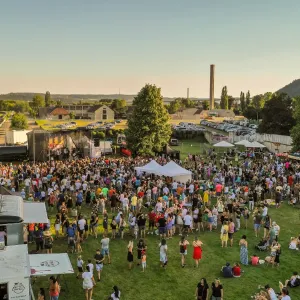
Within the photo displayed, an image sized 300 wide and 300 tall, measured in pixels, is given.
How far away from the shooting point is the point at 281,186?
21656mm

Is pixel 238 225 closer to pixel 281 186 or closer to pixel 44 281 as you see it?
pixel 281 186

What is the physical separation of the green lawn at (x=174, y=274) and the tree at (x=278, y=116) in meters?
34.5

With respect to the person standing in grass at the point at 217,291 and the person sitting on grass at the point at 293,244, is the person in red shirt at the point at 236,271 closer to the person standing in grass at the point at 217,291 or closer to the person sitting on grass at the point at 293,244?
the person standing in grass at the point at 217,291

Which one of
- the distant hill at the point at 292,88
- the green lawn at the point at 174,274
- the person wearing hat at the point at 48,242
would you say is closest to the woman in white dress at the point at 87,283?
the green lawn at the point at 174,274

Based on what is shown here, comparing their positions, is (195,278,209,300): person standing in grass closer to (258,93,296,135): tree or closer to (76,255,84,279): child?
(76,255,84,279): child

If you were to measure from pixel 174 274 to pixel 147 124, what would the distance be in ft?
86.1

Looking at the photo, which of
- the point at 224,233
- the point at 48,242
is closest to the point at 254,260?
the point at 224,233

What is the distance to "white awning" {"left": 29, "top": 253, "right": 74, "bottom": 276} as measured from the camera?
9781 mm

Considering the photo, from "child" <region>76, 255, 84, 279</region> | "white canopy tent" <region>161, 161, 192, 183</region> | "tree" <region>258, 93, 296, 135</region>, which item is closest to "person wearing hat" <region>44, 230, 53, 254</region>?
"child" <region>76, 255, 84, 279</region>

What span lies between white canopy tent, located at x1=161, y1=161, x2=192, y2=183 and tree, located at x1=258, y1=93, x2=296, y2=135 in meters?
29.4

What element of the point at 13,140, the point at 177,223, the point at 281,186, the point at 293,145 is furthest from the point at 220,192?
the point at 13,140

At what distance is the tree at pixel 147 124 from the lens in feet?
122

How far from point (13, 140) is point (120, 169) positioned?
70.8 ft

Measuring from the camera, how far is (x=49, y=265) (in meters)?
10.2
